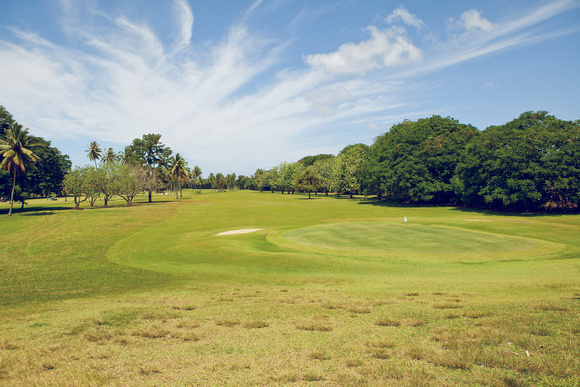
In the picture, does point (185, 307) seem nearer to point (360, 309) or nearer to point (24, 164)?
point (360, 309)

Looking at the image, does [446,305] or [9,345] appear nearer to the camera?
[9,345]

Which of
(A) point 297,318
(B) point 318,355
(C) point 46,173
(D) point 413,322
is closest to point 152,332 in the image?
(A) point 297,318

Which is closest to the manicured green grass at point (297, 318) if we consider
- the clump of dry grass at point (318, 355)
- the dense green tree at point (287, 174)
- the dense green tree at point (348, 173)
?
the clump of dry grass at point (318, 355)

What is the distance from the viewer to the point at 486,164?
4931 centimetres

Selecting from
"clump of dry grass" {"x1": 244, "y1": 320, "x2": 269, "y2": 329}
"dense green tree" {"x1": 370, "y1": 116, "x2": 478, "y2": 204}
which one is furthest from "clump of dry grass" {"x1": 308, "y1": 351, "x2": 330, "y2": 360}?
"dense green tree" {"x1": 370, "y1": 116, "x2": 478, "y2": 204}

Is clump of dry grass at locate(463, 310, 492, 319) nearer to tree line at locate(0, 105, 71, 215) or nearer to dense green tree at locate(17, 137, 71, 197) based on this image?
tree line at locate(0, 105, 71, 215)

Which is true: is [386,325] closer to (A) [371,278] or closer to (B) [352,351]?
(B) [352,351]

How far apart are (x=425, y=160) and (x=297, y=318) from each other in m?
66.1

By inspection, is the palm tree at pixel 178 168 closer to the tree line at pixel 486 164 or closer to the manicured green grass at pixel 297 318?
the tree line at pixel 486 164

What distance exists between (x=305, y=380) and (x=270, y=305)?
4877 mm

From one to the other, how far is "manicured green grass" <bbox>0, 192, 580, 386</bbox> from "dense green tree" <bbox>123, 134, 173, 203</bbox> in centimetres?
9031

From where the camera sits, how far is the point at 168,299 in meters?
10.9

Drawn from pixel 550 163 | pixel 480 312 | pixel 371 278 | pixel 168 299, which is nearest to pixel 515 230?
pixel 550 163

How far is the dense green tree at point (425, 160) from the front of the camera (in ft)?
210
